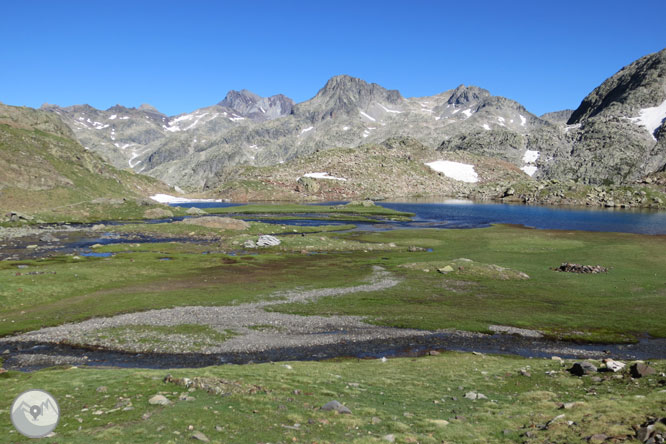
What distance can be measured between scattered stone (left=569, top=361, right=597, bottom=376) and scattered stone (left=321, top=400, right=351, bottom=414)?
15017 millimetres

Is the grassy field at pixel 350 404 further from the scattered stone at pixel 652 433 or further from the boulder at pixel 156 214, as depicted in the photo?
the boulder at pixel 156 214

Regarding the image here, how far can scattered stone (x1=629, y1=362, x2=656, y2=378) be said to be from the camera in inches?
811

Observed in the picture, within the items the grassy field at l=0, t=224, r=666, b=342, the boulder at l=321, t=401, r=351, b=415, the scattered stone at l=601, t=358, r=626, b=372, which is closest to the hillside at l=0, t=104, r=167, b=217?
the grassy field at l=0, t=224, r=666, b=342

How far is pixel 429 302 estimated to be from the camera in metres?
47.2

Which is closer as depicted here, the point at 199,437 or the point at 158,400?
the point at 199,437

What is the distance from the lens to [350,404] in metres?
19.1

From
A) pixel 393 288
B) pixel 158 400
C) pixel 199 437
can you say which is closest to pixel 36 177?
pixel 393 288

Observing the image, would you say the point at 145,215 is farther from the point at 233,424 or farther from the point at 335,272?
the point at 233,424

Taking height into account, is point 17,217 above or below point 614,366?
above

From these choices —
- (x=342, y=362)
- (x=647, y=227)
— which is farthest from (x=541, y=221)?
(x=342, y=362)

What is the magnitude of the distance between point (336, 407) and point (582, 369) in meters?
15.7

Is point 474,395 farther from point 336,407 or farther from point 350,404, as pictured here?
point 336,407

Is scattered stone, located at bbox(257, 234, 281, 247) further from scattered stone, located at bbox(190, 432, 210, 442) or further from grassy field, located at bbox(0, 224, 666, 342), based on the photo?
scattered stone, located at bbox(190, 432, 210, 442)

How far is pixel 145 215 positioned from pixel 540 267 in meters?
139
